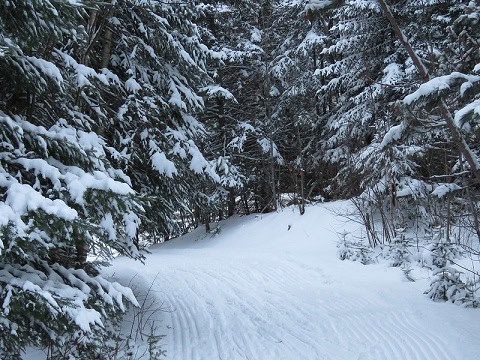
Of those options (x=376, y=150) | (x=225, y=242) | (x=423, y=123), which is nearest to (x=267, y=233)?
(x=225, y=242)

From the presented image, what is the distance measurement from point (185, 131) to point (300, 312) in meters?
4.71

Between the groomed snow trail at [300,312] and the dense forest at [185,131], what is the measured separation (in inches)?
36.1

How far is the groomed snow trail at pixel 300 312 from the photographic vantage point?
504 centimetres

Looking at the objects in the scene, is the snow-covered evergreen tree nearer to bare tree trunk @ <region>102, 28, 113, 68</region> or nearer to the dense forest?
the dense forest

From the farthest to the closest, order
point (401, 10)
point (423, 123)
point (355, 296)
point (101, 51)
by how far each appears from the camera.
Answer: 1. point (401, 10)
2. point (101, 51)
3. point (355, 296)
4. point (423, 123)

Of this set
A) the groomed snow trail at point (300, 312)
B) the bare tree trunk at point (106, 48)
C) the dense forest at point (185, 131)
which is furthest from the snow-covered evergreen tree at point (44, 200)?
the bare tree trunk at point (106, 48)

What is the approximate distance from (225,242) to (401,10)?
9860 millimetres

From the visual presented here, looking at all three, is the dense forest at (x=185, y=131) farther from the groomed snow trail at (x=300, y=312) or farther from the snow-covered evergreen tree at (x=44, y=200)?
the groomed snow trail at (x=300, y=312)

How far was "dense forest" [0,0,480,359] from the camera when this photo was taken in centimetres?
395

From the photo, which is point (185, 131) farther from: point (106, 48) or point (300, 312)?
point (300, 312)

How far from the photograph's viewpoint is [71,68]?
5.78 meters

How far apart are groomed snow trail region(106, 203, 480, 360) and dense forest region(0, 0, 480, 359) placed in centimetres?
92

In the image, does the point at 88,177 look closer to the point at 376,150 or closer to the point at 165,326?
the point at 165,326

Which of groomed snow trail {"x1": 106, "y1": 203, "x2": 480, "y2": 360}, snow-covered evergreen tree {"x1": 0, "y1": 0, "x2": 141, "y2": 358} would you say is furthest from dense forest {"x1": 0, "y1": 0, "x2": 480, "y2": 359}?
groomed snow trail {"x1": 106, "y1": 203, "x2": 480, "y2": 360}
